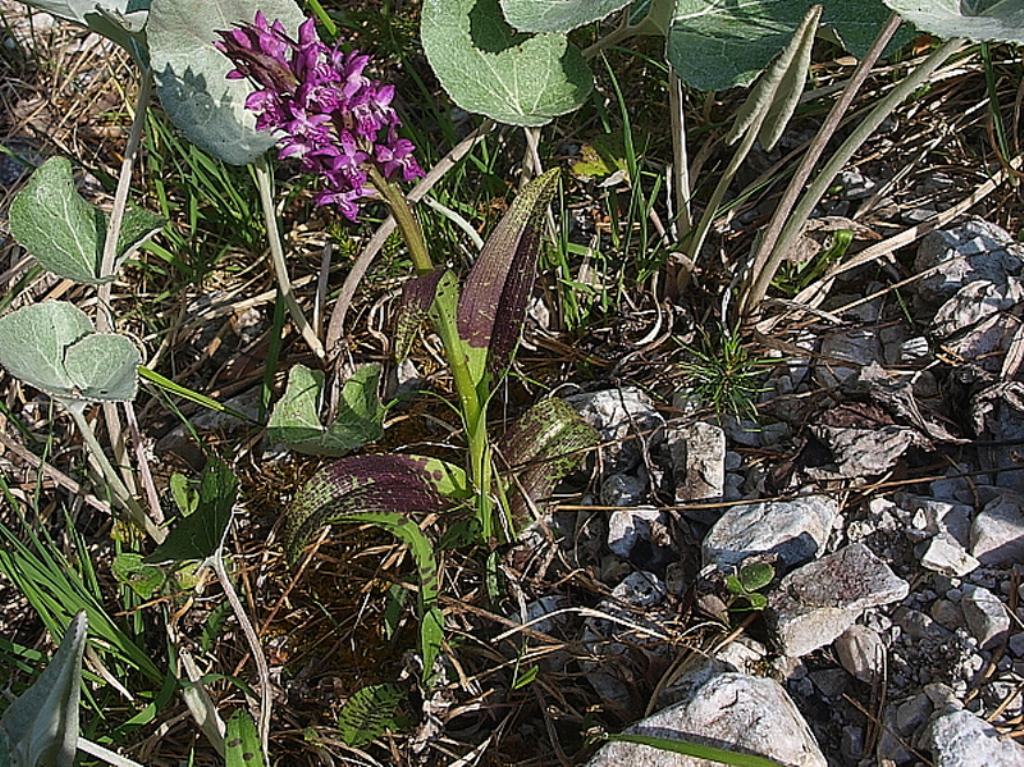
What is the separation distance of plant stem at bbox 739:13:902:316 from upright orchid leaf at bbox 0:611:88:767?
3.06 feet

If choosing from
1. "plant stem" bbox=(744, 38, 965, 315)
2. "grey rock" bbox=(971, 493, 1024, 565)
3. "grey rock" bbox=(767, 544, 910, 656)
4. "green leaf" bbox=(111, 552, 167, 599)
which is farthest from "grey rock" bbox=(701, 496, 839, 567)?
"green leaf" bbox=(111, 552, 167, 599)

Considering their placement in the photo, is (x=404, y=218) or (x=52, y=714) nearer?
(x=52, y=714)

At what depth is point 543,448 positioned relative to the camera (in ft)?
4.48

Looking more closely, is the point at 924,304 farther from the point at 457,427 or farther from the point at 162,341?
the point at 162,341

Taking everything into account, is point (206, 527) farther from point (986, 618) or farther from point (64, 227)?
point (986, 618)

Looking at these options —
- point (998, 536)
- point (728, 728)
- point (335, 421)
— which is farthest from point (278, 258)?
point (998, 536)

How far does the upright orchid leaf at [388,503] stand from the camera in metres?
1.23

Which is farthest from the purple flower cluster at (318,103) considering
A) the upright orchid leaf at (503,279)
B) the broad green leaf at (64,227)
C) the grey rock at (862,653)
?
the grey rock at (862,653)

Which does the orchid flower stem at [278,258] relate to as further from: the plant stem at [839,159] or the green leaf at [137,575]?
the plant stem at [839,159]

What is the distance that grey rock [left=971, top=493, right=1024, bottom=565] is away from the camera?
1205 millimetres

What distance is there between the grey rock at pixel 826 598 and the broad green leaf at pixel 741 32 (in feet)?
1.90

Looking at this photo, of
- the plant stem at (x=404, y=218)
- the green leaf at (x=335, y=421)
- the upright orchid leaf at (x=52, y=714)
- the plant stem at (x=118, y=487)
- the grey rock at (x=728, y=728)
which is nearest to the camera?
the upright orchid leaf at (x=52, y=714)

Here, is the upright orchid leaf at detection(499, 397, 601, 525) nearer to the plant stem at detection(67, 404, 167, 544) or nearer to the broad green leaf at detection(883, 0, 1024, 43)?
the plant stem at detection(67, 404, 167, 544)

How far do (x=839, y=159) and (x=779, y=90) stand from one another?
12 cm
